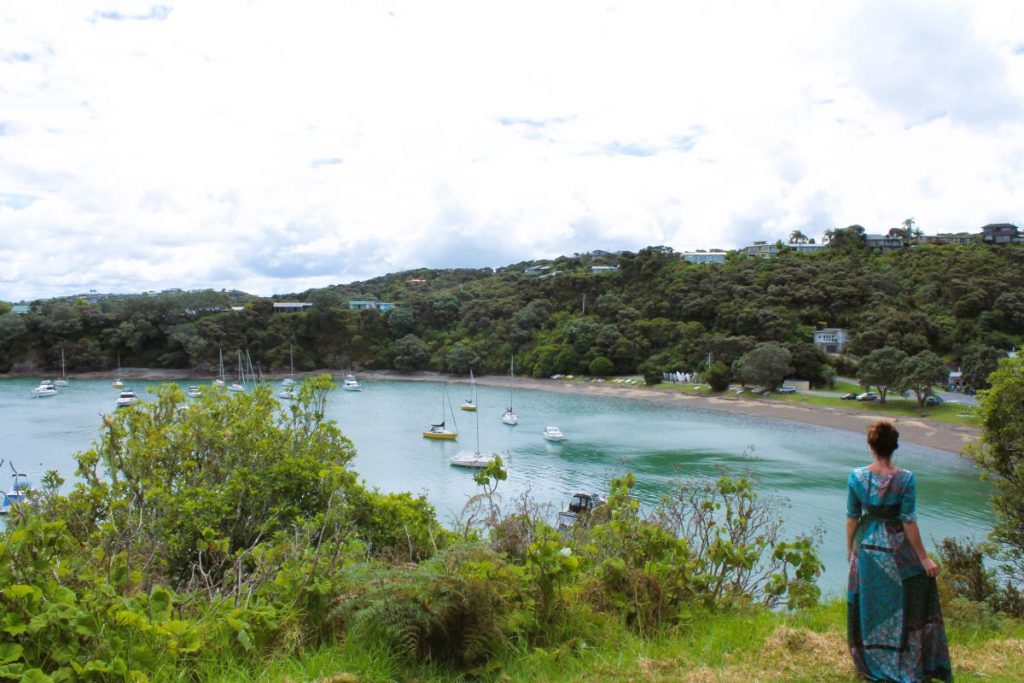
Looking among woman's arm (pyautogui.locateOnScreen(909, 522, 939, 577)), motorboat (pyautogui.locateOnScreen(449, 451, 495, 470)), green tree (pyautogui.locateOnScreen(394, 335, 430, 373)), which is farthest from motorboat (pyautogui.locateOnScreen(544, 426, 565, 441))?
green tree (pyautogui.locateOnScreen(394, 335, 430, 373))

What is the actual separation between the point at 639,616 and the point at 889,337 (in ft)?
151

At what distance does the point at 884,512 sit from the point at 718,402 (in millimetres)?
41420

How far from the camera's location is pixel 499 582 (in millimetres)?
3721

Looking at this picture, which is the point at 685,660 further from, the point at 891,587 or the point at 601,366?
the point at 601,366

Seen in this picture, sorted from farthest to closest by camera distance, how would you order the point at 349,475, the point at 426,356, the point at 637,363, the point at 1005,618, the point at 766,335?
the point at 426,356 → the point at 637,363 → the point at 766,335 → the point at 349,475 → the point at 1005,618

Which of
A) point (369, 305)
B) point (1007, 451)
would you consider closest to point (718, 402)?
point (1007, 451)

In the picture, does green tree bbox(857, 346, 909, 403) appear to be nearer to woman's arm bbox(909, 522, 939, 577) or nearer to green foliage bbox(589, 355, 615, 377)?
green foliage bbox(589, 355, 615, 377)

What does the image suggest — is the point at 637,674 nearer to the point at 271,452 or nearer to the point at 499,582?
the point at 499,582

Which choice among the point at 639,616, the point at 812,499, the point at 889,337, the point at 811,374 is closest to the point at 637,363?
the point at 811,374

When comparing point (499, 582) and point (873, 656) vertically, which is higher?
point (499, 582)

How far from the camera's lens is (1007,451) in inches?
282

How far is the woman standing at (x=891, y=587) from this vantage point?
11.5 ft

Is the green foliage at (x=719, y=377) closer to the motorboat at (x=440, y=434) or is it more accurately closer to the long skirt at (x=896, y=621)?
the motorboat at (x=440, y=434)

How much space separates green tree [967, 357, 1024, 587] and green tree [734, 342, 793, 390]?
3734cm
